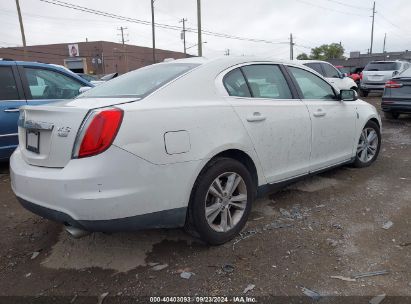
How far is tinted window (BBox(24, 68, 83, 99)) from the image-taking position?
5611 millimetres

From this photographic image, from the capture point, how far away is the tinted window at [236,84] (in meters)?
3.34

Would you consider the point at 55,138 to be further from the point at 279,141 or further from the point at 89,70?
the point at 89,70

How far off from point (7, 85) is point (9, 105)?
13.0 inches

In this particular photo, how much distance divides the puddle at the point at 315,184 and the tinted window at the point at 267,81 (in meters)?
1.23

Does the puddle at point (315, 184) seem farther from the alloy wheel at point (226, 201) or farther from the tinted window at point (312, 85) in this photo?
the alloy wheel at point (226, 201)

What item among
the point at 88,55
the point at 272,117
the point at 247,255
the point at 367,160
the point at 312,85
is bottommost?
the point at 247,255

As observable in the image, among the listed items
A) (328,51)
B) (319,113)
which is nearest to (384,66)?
(319,113)

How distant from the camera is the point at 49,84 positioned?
19.0ft

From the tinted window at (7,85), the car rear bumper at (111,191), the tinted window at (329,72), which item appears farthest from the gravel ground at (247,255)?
the tinted window at (329,72)

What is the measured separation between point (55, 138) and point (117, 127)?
19.3 inches

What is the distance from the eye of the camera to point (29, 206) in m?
2.84

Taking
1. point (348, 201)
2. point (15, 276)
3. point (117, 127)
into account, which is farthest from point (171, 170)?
point (348, 201)

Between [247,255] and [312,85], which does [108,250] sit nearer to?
[247,255]

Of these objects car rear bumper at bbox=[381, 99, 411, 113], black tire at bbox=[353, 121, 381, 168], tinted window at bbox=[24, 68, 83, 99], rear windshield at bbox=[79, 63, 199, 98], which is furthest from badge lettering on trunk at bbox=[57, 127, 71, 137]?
car rear bumper at bbox=[381, 99, 411, 113]
